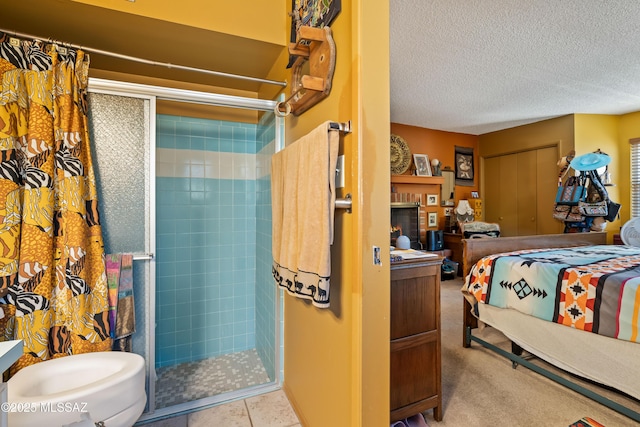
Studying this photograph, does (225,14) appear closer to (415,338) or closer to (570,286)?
(415,338)

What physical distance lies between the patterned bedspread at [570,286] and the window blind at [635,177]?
2.13m

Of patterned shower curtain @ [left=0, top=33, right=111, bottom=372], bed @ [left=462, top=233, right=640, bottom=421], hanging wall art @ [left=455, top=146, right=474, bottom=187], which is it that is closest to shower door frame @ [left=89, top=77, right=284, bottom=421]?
patterned shower curtain @ [left=0, top=33, right=111, bottom=372]

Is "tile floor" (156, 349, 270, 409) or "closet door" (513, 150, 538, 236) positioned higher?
"closet door" (513, 150, 538, 236)

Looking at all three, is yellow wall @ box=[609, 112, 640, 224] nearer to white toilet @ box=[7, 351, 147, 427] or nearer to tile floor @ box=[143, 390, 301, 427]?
tile floor @ box=[143, 390, 301, 427]

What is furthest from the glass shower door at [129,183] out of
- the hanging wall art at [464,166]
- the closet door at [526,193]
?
the closet door at [526,193]

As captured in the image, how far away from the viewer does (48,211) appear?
1.33m

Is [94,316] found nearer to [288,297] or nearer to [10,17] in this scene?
[288,297]

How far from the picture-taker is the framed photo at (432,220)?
4.69 m

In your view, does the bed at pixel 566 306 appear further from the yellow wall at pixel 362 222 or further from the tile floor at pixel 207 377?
the tile floor at pixel 207 377

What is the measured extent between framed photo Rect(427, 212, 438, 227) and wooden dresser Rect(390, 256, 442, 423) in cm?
338

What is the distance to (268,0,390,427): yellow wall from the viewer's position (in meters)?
1.01

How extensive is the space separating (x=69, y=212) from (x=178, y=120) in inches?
45.1

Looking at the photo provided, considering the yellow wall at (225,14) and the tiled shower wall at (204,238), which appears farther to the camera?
the tiled shower wall at (204,238)

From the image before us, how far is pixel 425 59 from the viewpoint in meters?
2.58
